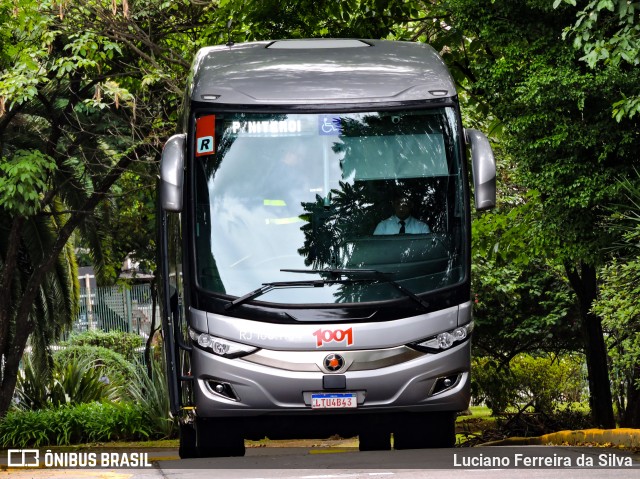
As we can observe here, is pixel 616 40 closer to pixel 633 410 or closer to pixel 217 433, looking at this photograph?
pixel 217 433

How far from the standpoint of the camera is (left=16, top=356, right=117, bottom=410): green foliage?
20.9 metres

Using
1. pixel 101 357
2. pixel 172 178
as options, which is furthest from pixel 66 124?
pixel 172 178

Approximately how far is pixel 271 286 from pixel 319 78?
6.24ft

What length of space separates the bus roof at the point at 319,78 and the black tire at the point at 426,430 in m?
2.74

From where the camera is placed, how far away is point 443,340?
9.23m

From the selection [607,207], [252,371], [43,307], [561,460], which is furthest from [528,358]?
[252,371]

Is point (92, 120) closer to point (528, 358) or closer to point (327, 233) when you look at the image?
point (528, 358)

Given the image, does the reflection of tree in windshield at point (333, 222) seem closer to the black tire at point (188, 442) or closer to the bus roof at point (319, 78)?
the bus roof at point (319, 78)

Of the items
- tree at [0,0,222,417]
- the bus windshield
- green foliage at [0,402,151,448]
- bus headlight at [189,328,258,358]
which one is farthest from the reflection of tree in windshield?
green foliage at [0,402,151,448]

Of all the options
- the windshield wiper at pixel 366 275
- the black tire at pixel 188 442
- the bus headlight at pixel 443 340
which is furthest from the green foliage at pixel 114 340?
the bus headlight at pixel 443 340

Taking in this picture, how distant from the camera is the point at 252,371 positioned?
29.6ft

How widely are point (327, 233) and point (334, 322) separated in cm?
76

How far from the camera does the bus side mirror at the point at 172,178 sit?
9.20 metres

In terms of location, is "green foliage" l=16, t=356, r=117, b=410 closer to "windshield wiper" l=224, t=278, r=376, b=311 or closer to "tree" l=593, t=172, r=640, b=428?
"tree" l=593, t=172, r=640, b=428
